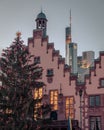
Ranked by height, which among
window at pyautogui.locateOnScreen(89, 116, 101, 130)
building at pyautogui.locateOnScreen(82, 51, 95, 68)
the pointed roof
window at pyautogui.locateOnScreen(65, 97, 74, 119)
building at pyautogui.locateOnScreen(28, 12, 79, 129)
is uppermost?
building at pyautogui.locateOnScreen(82, 51, 95, 68)

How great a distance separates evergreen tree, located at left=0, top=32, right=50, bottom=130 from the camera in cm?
4109

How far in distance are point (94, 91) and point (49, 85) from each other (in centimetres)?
693

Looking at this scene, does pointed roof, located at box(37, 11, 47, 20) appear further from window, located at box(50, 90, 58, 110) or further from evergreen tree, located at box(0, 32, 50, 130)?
window, located at box(50, 90, 58, 110)

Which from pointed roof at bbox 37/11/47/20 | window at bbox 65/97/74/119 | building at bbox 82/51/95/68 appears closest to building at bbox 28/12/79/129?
window at bbox 65/97/74/119

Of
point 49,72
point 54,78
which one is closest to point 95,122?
point 54,78

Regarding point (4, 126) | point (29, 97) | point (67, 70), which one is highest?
point (67, 70)

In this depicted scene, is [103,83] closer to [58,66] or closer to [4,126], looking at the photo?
[58,66]

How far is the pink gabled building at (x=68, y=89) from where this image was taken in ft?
158

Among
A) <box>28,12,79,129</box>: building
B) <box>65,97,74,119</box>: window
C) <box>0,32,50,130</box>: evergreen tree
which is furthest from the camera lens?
<box>28,12,79,129</box>: building

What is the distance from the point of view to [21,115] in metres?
41.4

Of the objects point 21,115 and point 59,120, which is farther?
point 59,120

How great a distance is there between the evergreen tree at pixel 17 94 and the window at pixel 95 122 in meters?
8.38

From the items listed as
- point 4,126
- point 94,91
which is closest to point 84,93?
point 94,91

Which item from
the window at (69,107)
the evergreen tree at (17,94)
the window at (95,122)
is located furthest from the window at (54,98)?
the evergreen tree at (17,94)
